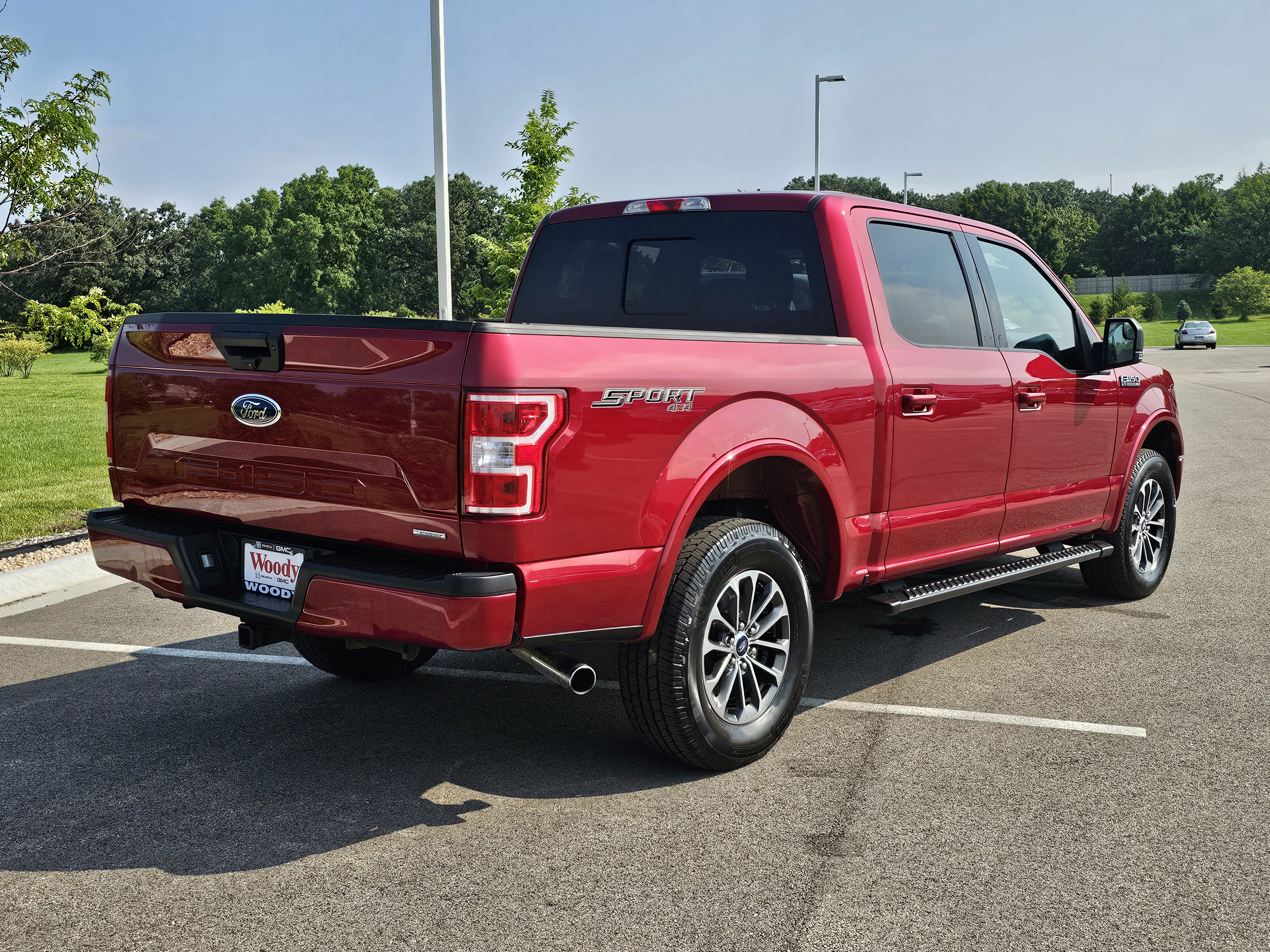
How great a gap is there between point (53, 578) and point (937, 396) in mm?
5733

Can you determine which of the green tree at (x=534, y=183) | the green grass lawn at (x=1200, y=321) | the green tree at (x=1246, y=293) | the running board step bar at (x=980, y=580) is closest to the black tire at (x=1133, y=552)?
the running board step bar at (x=980, y=580)

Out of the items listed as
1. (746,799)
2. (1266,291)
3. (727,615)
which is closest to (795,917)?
(746,799)

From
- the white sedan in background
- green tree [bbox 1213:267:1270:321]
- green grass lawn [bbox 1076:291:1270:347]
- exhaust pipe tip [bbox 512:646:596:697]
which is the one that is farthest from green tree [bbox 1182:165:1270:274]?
exhaust pipe tip [bbox 512:646:596:697]

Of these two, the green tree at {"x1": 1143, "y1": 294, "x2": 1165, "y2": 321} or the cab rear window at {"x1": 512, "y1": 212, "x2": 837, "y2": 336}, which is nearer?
the cab rear window at {"x1": 512, "y1": 212, "x2": 837, "y2": 336}

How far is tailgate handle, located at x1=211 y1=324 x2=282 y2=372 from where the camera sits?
3668mm

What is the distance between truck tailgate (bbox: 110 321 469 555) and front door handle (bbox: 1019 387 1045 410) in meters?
3.26

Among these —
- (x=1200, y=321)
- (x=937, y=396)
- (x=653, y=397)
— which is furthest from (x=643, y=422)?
(x=1200, y=321)

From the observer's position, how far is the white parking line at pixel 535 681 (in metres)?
4.60

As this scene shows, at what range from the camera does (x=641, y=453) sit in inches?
144

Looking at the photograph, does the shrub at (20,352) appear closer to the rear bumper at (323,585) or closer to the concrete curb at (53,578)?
the concrete curb at (53,578)

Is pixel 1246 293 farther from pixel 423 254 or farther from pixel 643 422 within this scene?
pixel 643 422

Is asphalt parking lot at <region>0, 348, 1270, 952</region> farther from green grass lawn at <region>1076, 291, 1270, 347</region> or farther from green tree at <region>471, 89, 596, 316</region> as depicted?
green grass lawn at <region>1076, 291, 1270, 347</region>

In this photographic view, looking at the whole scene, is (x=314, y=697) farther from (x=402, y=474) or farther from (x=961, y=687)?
(x=961, y=687)

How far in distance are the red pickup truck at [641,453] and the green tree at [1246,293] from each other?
281 ft
